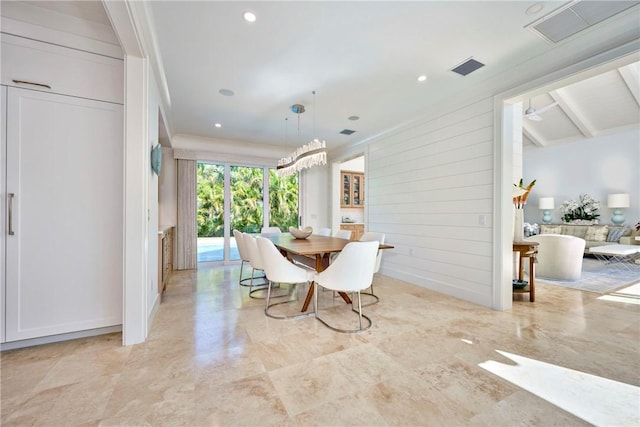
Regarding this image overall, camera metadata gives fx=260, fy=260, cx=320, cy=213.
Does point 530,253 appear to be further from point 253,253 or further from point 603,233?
point 603,233

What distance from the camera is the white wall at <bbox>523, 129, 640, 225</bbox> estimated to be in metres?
6.27

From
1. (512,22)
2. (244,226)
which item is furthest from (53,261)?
(512,22)

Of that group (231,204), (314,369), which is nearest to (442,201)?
(314,369)

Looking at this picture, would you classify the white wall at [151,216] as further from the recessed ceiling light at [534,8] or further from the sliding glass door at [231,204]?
the recessed ceiling light at [534,8]

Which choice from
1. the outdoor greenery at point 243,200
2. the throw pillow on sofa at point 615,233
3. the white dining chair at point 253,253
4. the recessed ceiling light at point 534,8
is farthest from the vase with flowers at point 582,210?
the white dining chair at point 253,253

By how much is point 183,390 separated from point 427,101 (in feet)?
13.6

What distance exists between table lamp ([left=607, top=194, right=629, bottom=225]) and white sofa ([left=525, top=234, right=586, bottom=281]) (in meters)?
3.60

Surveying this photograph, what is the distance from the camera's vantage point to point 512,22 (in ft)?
7.18

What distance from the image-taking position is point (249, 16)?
2107 mm

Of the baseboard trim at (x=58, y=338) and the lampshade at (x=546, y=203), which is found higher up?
the lampshade at (x=546, y=203)

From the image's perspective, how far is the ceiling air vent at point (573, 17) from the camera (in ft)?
6.45

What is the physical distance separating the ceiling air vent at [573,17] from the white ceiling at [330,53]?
0.23 feet

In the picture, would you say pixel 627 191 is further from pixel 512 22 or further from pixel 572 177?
pixel 512 22

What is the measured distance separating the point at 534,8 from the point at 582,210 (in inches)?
293
